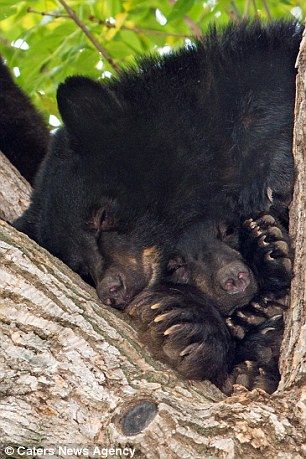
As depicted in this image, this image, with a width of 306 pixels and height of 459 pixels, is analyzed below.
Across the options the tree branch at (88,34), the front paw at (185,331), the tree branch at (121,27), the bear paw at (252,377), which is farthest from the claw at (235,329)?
the tree branch at (121,27)

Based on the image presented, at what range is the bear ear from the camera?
4.68 metres

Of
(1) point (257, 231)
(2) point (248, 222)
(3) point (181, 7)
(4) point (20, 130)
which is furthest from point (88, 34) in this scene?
(1) point (257, 231)

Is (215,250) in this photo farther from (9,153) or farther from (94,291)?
(9,153)

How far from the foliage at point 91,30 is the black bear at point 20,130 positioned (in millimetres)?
173

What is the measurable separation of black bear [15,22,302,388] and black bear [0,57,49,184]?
146 centimetres

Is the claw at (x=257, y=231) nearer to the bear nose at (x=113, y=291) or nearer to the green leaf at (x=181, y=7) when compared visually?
the bear nose at (x=113, y=291)

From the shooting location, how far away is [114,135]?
189 inches

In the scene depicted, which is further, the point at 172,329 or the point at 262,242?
the point at 262,242

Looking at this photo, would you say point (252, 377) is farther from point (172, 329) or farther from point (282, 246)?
point (282, 246)

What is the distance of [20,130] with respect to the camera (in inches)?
259

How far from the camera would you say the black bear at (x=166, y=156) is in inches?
173

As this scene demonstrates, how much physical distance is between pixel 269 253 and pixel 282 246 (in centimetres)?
8

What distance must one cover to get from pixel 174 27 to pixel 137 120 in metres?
2.09

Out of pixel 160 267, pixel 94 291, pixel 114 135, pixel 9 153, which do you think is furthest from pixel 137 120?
pixel 9 153
